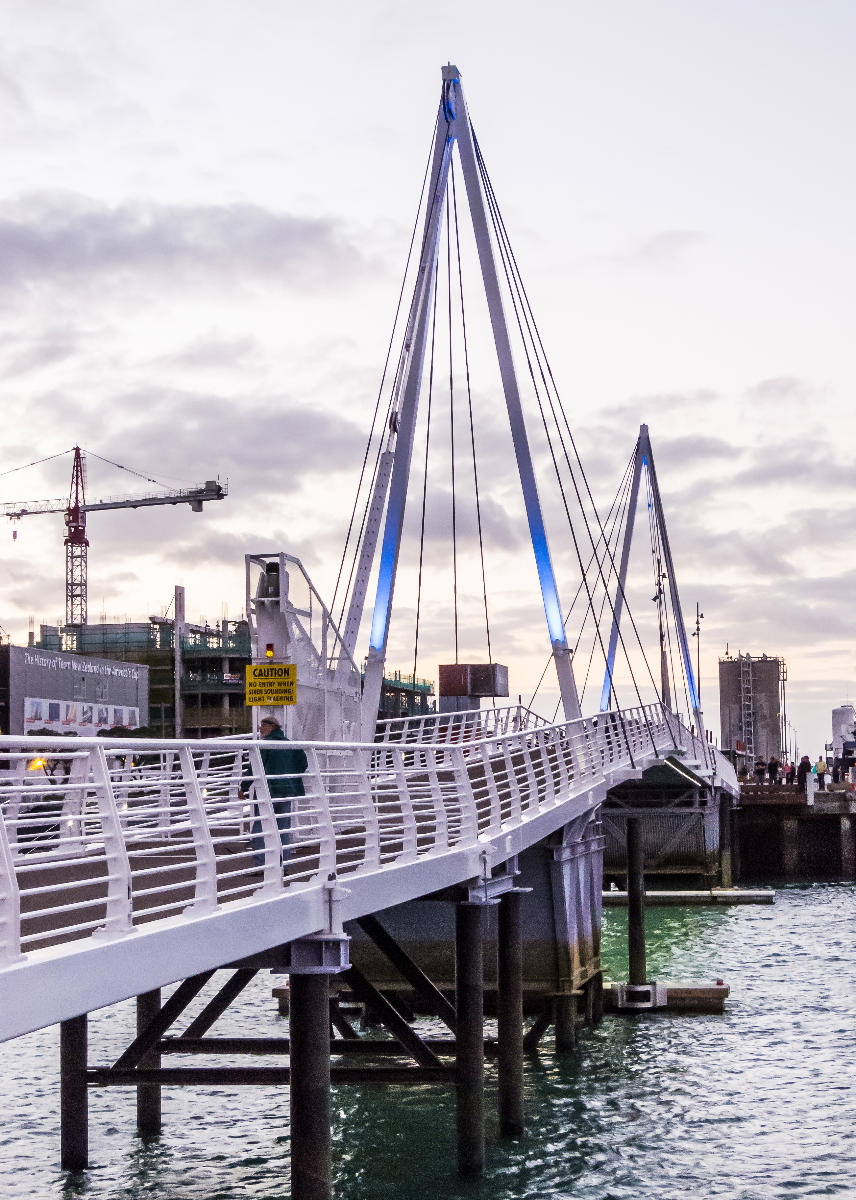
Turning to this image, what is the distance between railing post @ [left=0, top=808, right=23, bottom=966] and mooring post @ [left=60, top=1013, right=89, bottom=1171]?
9.54m

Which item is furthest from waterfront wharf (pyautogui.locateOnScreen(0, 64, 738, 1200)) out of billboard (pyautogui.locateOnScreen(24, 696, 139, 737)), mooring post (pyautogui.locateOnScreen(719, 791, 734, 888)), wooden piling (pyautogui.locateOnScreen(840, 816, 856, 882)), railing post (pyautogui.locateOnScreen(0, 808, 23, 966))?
billboard (pyautogui.locateOnScreen(24, 696, 139, 737))

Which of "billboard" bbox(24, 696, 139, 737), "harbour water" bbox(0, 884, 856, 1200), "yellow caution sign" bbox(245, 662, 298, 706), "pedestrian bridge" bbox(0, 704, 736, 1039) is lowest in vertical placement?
"harbour water" bbox(0, 884, 856, 1200)

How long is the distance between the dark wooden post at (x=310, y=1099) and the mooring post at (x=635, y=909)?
65.5 ft

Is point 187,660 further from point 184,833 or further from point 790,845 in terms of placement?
point 184,833

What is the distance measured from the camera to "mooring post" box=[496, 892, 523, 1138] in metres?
20.8

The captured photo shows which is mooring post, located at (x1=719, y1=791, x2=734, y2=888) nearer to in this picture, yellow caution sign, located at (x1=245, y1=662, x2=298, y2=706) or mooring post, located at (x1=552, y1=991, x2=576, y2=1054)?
mooring post, located at (x1=552, y1=991, x2=576, y2=1054)

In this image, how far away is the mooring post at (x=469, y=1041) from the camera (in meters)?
18.1

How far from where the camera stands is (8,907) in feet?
27.8

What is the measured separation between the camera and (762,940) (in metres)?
46.1

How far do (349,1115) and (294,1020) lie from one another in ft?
34.9

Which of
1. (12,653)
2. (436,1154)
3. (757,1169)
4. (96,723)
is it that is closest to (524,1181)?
(436,1154)

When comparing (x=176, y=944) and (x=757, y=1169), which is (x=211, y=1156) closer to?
(x=757, y=1169)

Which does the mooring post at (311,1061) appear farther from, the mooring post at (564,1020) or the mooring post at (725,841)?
the mooring post at (725,841)

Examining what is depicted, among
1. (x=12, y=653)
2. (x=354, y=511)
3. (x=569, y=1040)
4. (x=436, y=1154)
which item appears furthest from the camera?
(x=12, y=653)
